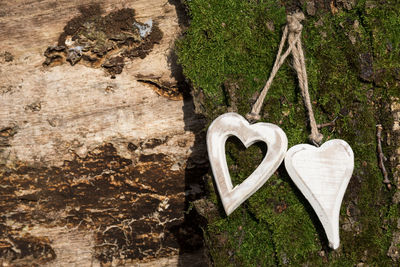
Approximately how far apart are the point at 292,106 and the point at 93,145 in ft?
5.51

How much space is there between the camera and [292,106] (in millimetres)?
2785

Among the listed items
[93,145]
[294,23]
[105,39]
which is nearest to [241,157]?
[294,23]

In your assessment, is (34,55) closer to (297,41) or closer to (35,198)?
(35,198)

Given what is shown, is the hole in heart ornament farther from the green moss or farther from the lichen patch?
the lichen patch

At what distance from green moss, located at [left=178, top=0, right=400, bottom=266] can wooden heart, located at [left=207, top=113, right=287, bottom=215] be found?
0.14 meters

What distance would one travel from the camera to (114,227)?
3.44 meters

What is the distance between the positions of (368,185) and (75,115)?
2405 mm

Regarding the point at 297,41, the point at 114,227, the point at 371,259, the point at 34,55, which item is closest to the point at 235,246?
the point at 371,259

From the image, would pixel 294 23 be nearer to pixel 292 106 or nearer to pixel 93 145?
pixel 292 106

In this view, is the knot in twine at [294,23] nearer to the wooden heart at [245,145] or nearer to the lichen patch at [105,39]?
the wooden heart at [245,145]

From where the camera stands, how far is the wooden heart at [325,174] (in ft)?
8.43

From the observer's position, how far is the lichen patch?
3.15 meters

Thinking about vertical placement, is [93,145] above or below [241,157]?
below

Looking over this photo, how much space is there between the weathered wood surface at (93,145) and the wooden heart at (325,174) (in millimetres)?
969
